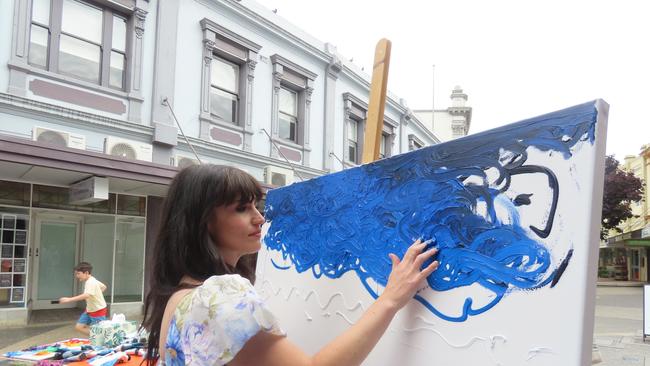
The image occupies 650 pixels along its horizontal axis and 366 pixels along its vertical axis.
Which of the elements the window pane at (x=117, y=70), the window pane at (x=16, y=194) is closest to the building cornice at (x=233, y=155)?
the window pane at (x=117, y=70)

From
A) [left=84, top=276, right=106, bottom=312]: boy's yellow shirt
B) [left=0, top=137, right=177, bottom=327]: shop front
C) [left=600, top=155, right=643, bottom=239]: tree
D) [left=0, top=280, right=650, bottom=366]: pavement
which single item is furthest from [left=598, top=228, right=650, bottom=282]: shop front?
[left=84, top=276, right=106, bottom=312]: boy's yellow shirt

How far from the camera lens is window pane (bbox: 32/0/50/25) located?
7.06 metres

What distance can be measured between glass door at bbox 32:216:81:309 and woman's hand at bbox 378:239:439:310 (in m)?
8.84

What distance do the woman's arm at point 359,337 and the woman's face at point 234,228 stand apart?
35cm

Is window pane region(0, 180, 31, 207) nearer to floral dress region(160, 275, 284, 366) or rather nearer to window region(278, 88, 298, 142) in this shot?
window region(278, 88, 298, 142)

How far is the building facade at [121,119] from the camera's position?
6922mm

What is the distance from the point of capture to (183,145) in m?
8.87

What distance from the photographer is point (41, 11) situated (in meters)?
7.12

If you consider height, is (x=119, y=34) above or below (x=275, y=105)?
above

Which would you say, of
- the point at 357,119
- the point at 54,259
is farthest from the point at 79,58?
the point at 357,119

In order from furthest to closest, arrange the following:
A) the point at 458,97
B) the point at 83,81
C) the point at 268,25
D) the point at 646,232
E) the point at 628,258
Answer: the point at 628,258 < the point at 458,97 < the point at 646,232 < the point at 268,25 < the point at 83,81

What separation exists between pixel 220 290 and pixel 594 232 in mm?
820

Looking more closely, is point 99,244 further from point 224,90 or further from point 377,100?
point 377,100

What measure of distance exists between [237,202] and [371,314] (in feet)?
1.52
